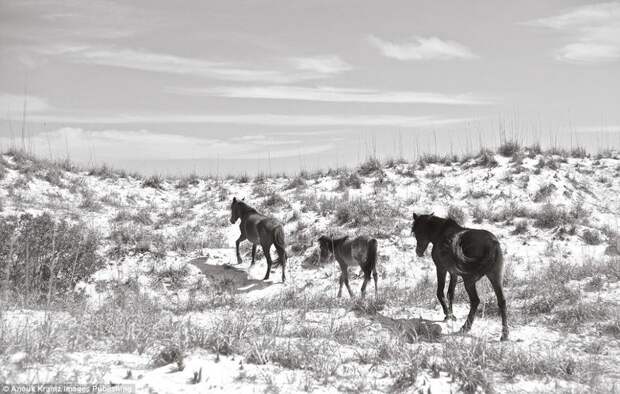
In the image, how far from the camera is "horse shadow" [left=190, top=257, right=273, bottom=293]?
38.3 feet

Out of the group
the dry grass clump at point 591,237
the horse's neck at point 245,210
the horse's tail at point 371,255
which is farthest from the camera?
the horse's neck at point 245,210

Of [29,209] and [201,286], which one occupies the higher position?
[29,209]

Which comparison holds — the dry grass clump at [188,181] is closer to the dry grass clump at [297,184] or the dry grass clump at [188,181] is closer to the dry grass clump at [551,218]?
the dry grass clump at [297,184]

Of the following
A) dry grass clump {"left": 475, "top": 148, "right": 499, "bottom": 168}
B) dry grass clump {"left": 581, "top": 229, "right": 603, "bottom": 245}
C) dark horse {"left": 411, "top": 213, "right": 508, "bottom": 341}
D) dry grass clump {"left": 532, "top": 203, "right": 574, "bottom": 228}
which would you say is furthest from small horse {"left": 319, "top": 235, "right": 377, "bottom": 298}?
dry grass clump {"left": 475, "top": 148, "right": 499, "bottom": 168}

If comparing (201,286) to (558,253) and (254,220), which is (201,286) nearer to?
(254,220)

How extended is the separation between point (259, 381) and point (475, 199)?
13.6 m

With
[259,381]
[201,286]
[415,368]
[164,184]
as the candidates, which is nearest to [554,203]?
[201,286]

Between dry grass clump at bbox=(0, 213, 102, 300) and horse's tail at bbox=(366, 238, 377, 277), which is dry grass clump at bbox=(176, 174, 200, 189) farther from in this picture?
horse's tail at bbox=(366, 238, 377, 277)

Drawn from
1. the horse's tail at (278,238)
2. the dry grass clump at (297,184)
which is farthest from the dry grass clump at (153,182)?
the horse's tail at (278,238)

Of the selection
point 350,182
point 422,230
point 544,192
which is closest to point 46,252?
point 422,230

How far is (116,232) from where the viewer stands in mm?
14328

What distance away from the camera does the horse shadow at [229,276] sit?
11672mm

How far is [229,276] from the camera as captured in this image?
487 inches

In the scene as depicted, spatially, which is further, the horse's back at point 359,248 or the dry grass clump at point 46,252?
the dry grass clump at point 46,252
